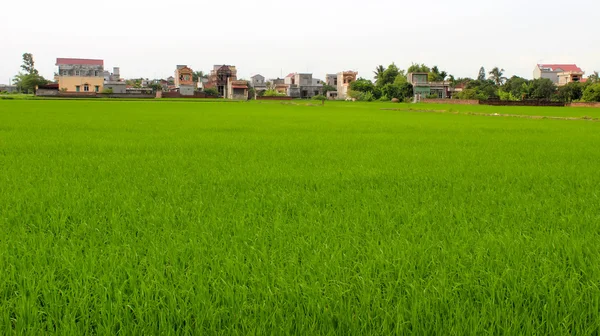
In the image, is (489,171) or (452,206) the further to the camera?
(489,171)

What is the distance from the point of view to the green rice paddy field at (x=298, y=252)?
1.92 meters

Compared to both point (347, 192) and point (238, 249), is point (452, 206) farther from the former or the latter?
point (238, 249)

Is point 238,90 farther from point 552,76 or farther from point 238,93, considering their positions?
point 552,76

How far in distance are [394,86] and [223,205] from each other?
66.8 metres

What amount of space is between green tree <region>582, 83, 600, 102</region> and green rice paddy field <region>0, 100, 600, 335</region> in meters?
43.9

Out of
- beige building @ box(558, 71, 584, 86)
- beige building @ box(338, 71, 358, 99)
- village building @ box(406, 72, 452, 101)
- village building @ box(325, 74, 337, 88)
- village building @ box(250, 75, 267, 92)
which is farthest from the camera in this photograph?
village building @ box(250, 75, 267, 92)

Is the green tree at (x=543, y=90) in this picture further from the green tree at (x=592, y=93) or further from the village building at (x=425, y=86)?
the village building at (x=425, y=86)

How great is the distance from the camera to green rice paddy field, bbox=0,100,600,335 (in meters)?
1.92

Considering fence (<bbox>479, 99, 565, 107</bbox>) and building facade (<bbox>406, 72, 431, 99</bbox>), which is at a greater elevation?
building facade (<bbox>406, 72, 431, 99</bbox>)

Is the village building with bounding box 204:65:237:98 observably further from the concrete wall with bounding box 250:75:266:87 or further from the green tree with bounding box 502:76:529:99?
the green tree with bounding box 502:76:529:99

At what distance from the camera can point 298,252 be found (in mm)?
2688

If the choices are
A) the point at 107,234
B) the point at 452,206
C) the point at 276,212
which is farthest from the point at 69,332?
the point at 452,206

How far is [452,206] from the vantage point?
4.00 m

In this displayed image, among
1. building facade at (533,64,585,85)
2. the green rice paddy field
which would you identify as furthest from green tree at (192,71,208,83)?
the green rice paddy field
